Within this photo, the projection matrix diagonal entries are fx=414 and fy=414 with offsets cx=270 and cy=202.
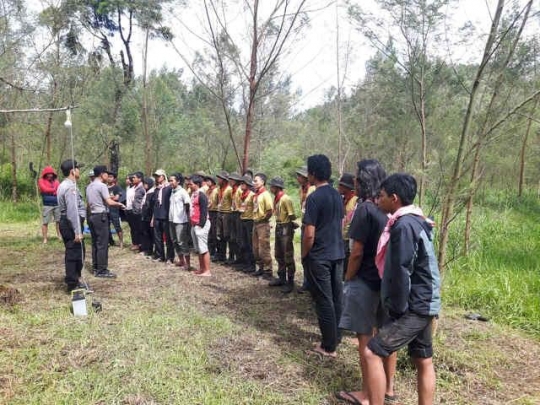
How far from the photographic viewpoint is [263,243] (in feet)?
21.9

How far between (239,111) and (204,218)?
488 inches

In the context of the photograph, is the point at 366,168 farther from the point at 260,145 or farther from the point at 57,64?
the point at 260,145

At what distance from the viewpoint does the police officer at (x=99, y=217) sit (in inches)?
240

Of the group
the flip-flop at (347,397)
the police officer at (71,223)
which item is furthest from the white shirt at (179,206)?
the flip-flop at (347,397)

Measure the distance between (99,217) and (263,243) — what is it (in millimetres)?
2519

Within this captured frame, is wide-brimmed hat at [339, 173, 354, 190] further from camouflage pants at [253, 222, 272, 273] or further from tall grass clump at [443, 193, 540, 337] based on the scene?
camouflage pants at [253, 222, 272, 273]

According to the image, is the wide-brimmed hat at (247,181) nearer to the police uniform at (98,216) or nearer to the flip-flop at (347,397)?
the police uniform at (98,216)

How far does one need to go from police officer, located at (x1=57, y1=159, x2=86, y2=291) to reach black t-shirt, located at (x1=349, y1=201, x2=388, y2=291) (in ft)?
12.2

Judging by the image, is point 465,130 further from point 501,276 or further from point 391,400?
point 501,276

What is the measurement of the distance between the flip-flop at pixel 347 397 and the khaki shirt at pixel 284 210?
325cm

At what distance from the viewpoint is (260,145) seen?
2259 centimetres

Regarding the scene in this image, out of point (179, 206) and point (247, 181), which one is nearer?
point (179, 206)

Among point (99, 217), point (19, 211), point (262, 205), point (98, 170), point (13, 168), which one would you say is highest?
point (13, 168)

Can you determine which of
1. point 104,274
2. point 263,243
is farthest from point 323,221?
point 104,274
